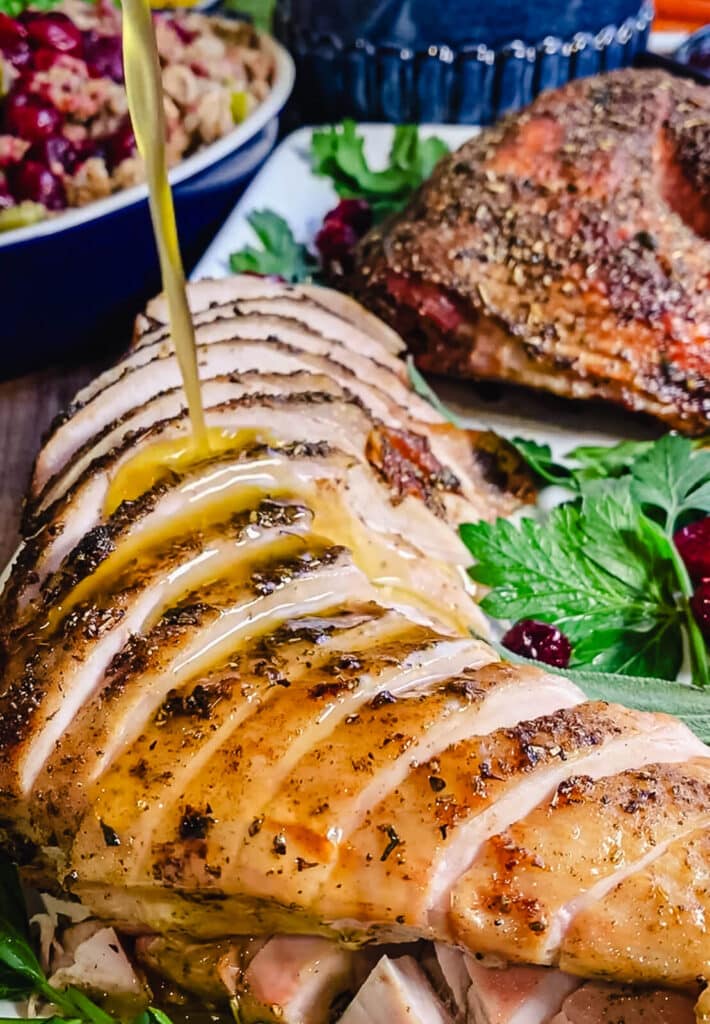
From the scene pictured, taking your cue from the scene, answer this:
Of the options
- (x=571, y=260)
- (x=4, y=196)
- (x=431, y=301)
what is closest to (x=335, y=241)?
(x=431, y=301)

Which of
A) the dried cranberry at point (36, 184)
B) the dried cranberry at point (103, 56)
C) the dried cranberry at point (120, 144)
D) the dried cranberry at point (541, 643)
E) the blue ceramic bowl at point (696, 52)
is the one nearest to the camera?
the dried cranberry at point (541, 643)

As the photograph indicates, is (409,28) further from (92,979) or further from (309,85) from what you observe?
(92,979)

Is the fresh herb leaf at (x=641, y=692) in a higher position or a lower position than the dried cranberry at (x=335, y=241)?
lower

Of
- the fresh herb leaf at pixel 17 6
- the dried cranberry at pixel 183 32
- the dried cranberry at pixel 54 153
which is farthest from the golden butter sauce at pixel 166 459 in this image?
the dried cranberry at pixel 183 32

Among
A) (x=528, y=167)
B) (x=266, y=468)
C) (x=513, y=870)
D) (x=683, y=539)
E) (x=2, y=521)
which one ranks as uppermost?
(x=528, y=167)

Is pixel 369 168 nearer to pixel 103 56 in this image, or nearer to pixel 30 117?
pixel 103 56

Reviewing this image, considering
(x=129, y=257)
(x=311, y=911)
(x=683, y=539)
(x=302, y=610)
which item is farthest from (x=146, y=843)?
(x=129, y=257)

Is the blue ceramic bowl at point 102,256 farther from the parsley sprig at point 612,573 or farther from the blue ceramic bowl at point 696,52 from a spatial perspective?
the blue ceramic bowl at point 696,52

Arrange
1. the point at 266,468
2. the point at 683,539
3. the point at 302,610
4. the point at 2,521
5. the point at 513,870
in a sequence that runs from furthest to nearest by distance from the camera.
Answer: the point at 2,521 → the point at 683,539 → the point at 266,468 → the point at 302,610 → the point at 513,870
